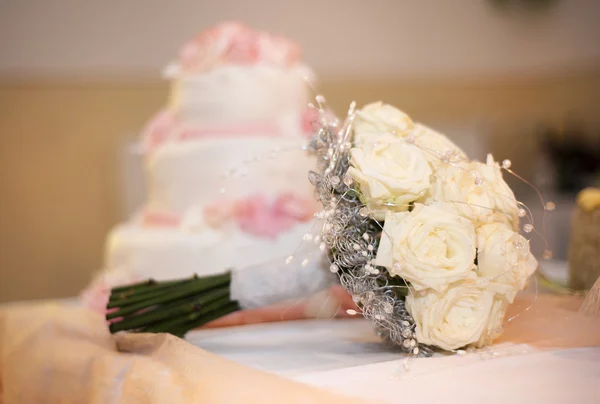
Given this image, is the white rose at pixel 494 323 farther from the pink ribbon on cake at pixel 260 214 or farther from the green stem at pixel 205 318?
the pink ribbon on cake at pixel 260 214

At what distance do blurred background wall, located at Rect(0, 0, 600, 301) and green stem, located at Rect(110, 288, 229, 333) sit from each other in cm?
277

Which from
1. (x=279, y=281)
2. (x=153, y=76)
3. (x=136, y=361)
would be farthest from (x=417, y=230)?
(x=153, y=76)

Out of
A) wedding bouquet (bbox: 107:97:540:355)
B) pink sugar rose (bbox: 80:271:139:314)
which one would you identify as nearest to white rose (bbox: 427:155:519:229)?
wedding bouquet (bbox: 107:97:540:355)

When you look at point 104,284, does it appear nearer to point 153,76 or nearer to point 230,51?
point 230,51

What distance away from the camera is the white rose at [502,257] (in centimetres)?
→ 88

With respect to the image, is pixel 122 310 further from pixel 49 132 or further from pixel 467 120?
pixel 467 120

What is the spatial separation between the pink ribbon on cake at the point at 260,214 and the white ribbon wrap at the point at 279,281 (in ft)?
2.23

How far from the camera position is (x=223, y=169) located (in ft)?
6.43

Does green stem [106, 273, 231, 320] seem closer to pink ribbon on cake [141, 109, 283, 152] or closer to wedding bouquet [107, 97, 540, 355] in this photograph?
wedding bouquet [107, 97, 540, 355]

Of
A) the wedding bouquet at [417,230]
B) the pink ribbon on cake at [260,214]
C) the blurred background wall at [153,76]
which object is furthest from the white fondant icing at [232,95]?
the blurred background wall at [153,76]

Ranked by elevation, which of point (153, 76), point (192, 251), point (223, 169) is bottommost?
point (192, 251)

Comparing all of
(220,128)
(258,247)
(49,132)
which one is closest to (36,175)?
(49,132)

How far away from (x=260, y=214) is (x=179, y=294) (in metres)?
0.71

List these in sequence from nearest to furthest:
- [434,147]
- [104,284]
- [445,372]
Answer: [445,372] → [434,147] → [104,284]
